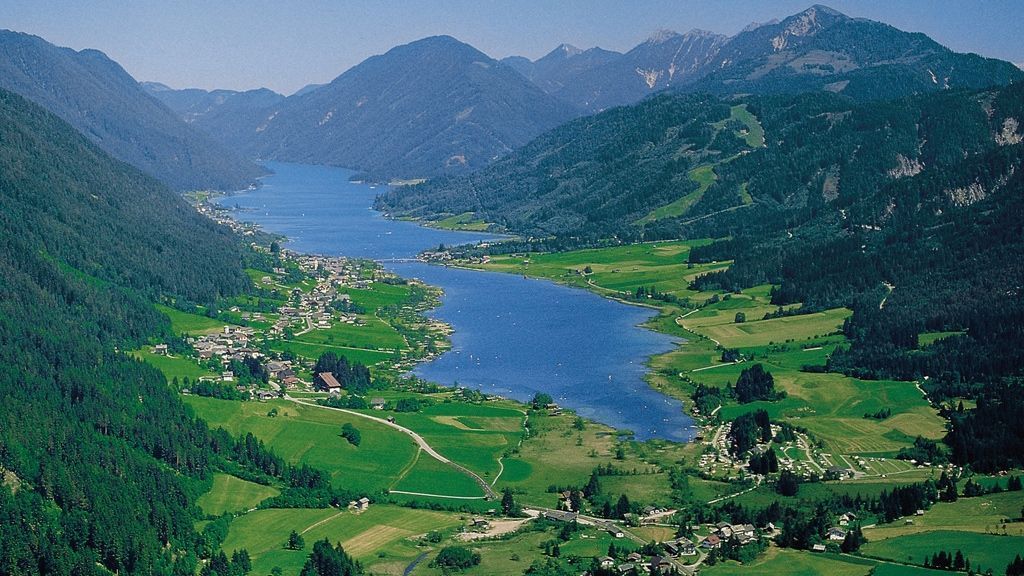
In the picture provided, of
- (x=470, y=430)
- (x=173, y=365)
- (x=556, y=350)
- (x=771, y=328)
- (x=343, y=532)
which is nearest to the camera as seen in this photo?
(x=343, y=532)

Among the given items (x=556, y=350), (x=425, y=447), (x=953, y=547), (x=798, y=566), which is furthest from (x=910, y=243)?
(x=798, y=566)

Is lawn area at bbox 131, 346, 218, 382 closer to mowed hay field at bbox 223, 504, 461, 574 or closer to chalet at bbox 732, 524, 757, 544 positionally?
mowed hay field at bbox 223, 504, 461, 574

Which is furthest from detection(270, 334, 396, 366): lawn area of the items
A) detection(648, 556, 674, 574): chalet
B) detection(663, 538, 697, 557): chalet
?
detection(648, 556, 674, 574): chalet

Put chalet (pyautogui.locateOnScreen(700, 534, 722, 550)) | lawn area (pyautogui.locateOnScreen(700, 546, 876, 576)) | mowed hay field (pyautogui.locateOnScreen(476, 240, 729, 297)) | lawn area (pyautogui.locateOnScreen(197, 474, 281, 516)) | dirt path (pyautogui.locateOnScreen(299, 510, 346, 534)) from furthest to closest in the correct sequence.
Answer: mowed hay field (pyautogui.locateOnScreen(476, 240, 729, 297)), lawn area (pyautogui.locateOnScreen(197, 474, 281, 516)), dirt path (pyautogui.locateOnScreen(299, 510, 346, 534)), chalet (pyautogui.locateOnScreen(700, 534, 722, 550)), lawn area (pyautogui.locateOnScreen(700, 546, 876, 576))

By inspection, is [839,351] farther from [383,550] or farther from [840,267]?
[383,550]

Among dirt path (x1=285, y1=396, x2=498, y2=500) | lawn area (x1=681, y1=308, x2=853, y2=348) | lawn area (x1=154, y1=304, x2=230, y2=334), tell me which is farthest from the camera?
lawn area (x1=681, y1=308, x2=853, y2=348)

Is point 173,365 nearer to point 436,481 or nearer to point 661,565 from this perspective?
point 436,481

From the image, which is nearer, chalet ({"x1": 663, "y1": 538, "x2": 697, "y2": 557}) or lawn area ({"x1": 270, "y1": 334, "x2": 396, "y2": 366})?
chalet ({"x1": 663, "y1": 538, "x2": 697, "y2": 557})
